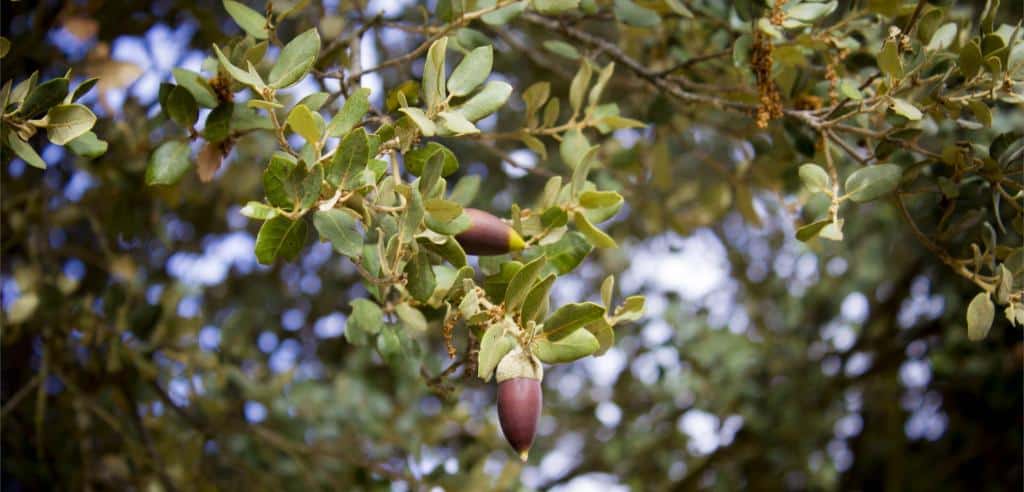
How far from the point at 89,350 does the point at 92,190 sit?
263 mm

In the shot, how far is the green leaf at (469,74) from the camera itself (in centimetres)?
81

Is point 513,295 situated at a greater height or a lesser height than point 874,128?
greater

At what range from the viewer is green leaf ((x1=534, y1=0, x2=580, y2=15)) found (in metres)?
0.93

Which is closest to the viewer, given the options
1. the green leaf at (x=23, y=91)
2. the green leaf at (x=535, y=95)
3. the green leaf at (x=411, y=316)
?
the green leaf at (x=23, y=91)

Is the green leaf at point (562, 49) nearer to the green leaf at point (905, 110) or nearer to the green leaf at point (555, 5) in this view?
the green leaf at point (555, 5)

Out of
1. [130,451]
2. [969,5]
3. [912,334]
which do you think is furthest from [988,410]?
[130,451]

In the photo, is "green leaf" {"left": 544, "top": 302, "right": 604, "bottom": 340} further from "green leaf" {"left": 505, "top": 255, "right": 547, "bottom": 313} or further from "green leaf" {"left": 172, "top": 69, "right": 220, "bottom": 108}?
"green leaf" {"left": 172, "top": 69, "right": 220, "bottom": 108}

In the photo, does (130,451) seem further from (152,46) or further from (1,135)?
(1,135)

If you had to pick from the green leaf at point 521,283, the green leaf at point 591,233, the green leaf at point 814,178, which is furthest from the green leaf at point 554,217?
the green leaf at point 814,178

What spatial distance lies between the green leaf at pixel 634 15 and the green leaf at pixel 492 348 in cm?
48

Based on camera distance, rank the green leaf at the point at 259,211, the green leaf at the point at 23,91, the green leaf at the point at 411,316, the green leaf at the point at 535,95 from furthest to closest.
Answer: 1. the green leaf at the point at 535,95
2. the green leaf at the point at 411,316
3. the green leaf at the point at 23,91
4. the green leaf at the point at 259,211

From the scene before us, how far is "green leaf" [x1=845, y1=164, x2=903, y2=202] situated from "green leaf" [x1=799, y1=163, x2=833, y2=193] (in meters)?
0.02

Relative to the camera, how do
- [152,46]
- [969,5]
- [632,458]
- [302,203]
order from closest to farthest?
[302,203]
[152,46]
[969,5]
[632,458]

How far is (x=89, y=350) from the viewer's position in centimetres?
154
